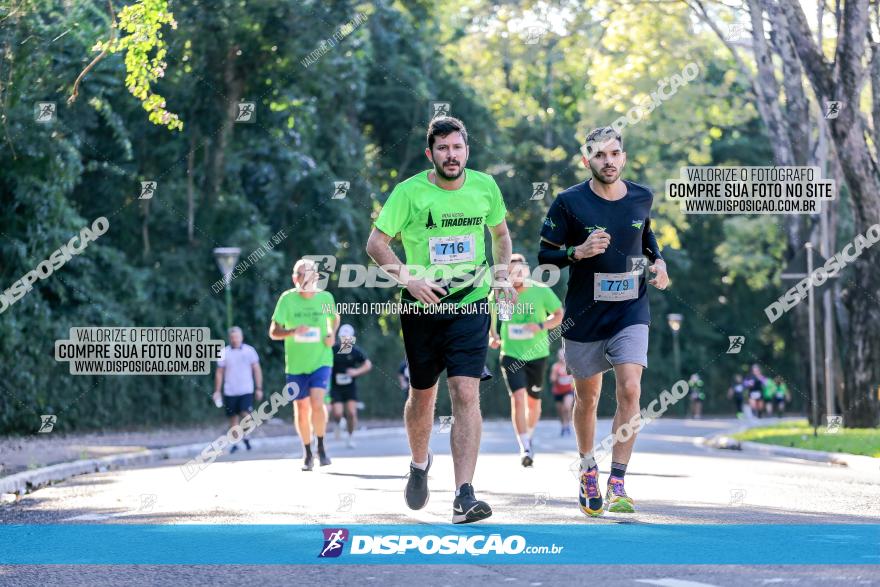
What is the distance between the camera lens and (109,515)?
1062cm

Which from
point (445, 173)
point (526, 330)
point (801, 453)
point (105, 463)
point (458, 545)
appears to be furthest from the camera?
point (801, 453)

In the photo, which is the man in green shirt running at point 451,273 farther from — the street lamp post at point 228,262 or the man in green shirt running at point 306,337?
the street lamp post at point 228,262

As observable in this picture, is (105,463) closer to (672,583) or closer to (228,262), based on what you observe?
(228,262)

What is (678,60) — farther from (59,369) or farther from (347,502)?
(347,502)

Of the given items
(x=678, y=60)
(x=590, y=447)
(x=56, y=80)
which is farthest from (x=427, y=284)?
(x=678, y=60)

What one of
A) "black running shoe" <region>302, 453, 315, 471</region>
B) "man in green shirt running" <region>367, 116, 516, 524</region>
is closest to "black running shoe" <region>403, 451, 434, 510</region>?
"man in green shirt running" <region>367, 116, 516, 524</region>

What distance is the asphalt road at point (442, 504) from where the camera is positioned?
698 cm

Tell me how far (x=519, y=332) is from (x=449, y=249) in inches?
283

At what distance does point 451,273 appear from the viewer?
869cm

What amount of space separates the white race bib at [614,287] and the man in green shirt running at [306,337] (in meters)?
6.31

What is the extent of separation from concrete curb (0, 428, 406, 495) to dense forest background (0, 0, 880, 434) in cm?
318

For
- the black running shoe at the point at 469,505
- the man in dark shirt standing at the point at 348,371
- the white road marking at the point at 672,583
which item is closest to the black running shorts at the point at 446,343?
the black running shoe at the point at 469,505

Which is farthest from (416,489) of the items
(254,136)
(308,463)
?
(254,136)

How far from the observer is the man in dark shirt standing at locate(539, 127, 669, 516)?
9.16m
